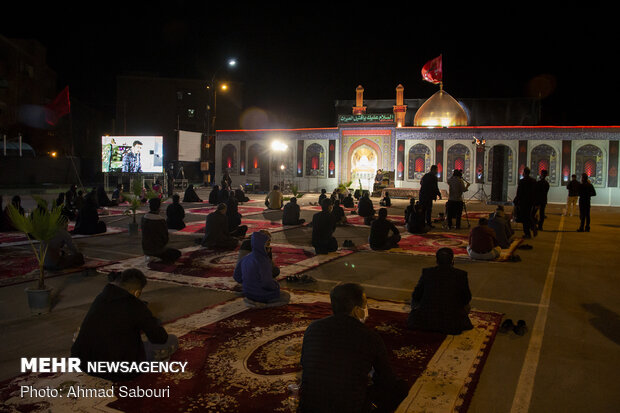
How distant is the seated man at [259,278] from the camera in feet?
20.5

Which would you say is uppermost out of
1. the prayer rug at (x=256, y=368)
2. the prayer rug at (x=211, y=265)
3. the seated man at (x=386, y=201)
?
the seated man at (x=386, y=201)

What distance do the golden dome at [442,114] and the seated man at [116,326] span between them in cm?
2744

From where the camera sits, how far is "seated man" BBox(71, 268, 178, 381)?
3.91 metres

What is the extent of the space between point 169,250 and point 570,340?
21.4 feet

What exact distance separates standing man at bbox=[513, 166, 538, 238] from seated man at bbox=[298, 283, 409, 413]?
414 inches

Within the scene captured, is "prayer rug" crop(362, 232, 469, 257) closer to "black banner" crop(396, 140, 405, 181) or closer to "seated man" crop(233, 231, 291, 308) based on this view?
"seated man" crop(233, 231, 291, 308)

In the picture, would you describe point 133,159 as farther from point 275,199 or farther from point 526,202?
point 526,202

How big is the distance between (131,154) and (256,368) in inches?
1045

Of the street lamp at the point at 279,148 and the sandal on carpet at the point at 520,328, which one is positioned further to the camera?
the street lamp at the point at 279,148

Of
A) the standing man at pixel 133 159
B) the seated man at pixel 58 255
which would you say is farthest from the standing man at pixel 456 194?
the standing man at pixel 133 159

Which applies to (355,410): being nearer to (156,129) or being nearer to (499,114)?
(499,114)

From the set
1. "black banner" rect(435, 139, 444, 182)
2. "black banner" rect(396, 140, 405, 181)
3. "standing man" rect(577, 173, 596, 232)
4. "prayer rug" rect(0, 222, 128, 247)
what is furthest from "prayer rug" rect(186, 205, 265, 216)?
"black banner" rect(435, 139, 444, 182)

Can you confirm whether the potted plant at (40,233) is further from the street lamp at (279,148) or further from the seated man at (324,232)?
the street lamp at (279,148)

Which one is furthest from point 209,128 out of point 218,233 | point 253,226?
point 218,233
